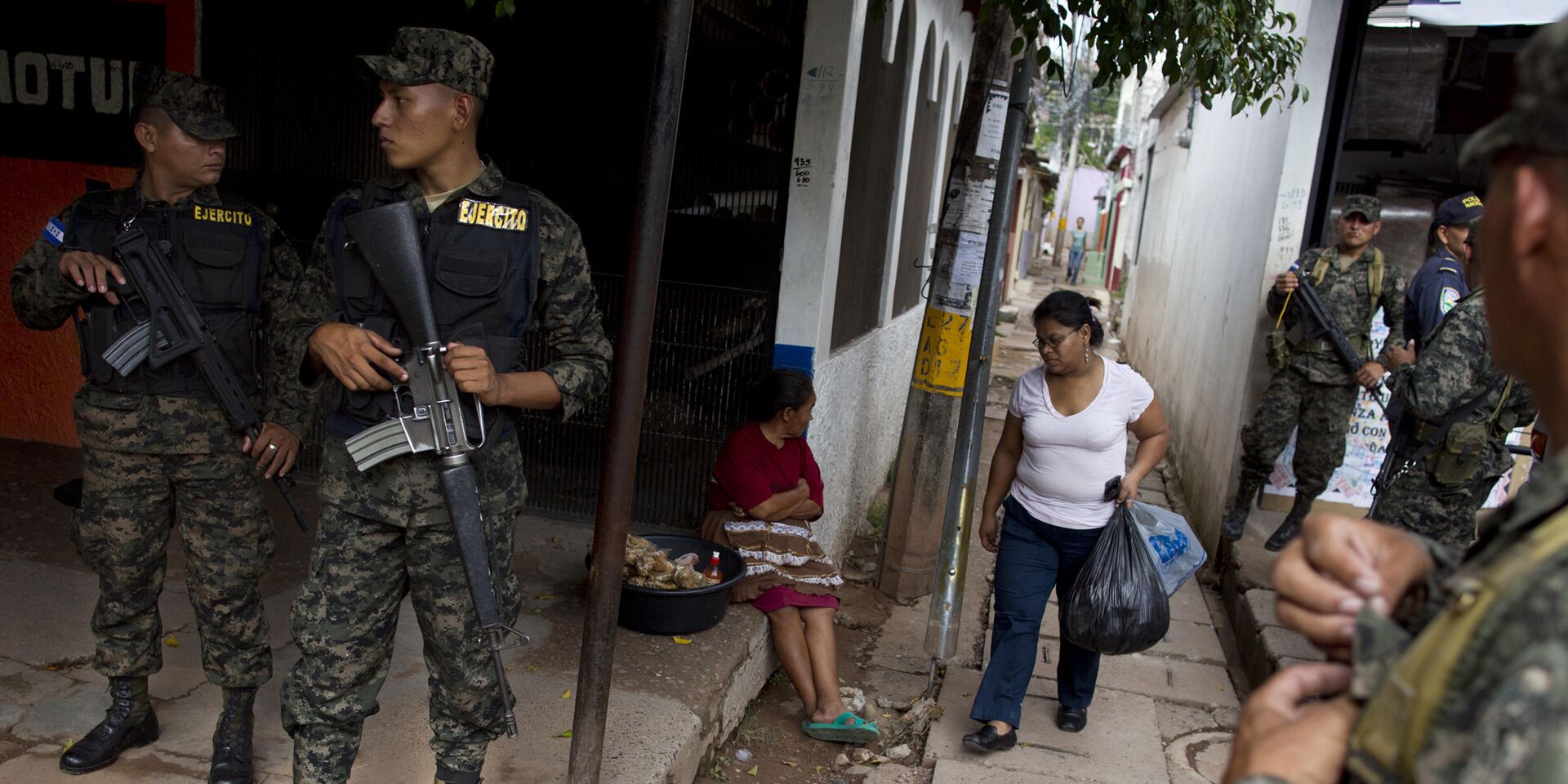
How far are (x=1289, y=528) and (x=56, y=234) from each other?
5.86 m

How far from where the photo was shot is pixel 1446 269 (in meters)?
5.39

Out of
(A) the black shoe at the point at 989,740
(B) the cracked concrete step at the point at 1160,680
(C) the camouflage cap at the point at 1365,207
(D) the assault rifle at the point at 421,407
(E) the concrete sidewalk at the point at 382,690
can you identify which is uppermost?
(C) the camouflage cap at the point at 1365,207

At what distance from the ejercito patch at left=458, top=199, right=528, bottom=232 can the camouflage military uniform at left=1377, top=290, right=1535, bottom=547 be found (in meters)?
3.38

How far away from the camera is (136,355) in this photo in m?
2.90

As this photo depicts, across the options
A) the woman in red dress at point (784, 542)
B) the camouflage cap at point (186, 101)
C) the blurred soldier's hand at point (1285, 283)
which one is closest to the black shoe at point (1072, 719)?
the woman in red dress at point (784, 542)

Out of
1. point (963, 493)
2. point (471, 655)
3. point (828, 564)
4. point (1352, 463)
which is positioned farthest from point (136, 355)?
point (1352, 463)

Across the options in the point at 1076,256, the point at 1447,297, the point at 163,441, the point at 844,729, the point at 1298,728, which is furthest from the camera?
the point at 1076,256

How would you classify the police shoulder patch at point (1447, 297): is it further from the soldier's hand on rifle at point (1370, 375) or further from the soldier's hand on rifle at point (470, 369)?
the soldier's hand on rifle at point (470, 369)

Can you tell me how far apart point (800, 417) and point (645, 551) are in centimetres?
77

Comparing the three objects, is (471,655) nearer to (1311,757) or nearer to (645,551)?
(645,551)

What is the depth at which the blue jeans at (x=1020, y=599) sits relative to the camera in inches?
167

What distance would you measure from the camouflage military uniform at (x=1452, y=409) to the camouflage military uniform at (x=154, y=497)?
3873 millimetres

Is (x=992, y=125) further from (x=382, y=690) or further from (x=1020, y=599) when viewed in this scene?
(x=382, y=690)

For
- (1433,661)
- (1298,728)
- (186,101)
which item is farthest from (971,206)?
(1433,661)
